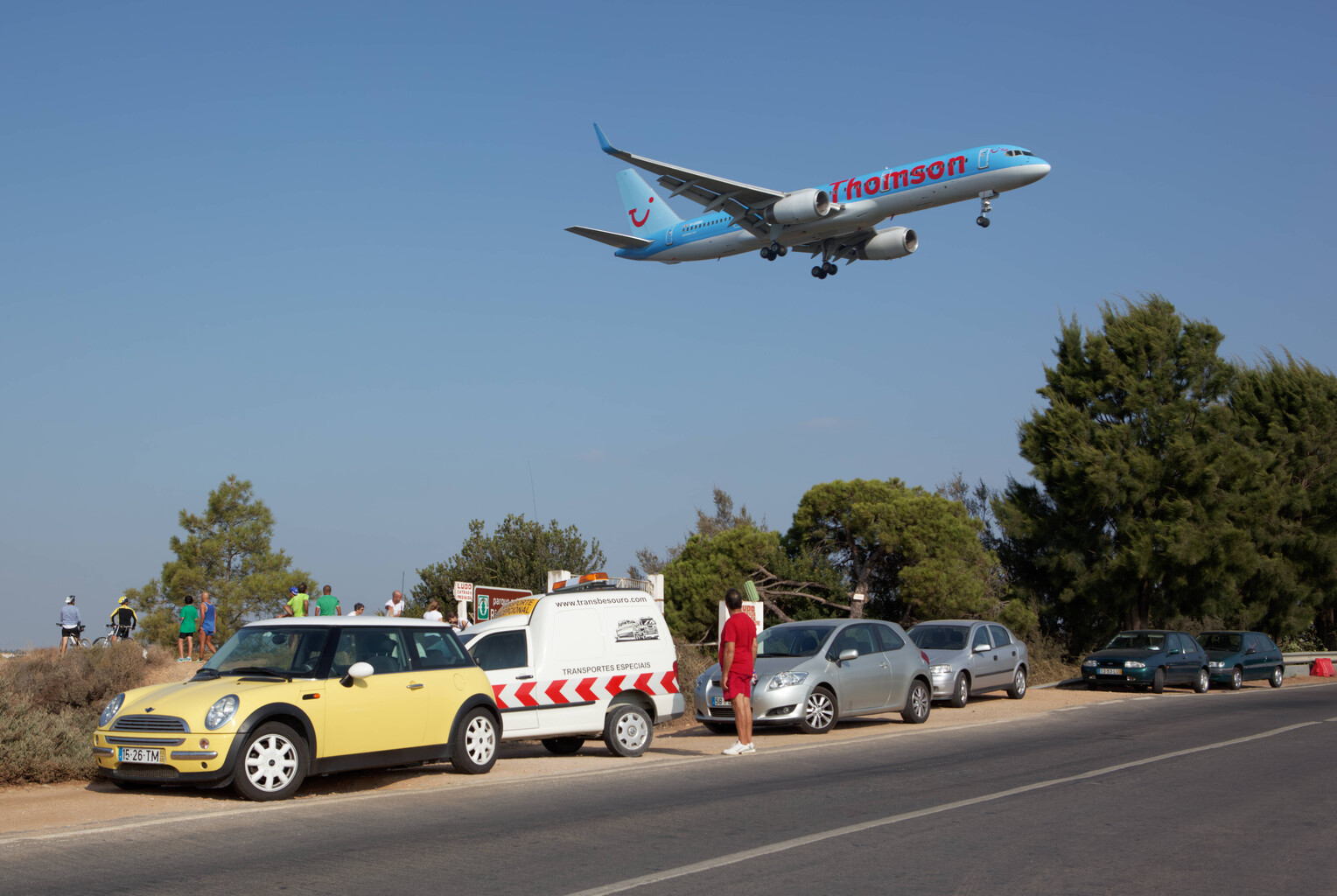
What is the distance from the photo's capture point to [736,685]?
1248cm

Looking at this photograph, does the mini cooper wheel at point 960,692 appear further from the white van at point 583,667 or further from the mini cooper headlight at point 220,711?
the mini cooper headlight at point 220,711

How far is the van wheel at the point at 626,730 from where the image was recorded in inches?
489

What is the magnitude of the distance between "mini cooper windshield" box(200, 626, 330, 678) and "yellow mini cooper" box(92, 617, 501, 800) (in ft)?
0.04

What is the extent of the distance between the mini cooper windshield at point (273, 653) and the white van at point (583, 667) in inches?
104

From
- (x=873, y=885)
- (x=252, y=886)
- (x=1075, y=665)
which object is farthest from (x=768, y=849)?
(x=1075, y=665)

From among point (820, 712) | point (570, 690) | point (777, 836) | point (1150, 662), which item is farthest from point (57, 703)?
point (1150, 662)

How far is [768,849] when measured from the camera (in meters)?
7.18

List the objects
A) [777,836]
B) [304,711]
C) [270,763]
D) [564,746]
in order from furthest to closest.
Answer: [564,746], [304,711], [270,763], [777,836]

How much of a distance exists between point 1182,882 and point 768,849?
2.46m

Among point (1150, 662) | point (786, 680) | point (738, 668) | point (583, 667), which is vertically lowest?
point (1150, 662)

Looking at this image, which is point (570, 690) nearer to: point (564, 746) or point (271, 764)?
point (564, 746)

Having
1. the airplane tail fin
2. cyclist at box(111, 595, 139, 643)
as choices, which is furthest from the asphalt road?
the airplane tail fin

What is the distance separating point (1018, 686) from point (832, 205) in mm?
15559

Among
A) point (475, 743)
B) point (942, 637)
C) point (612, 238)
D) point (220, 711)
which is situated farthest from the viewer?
point (612, 238)
